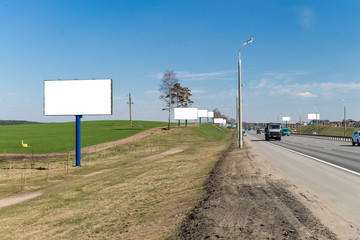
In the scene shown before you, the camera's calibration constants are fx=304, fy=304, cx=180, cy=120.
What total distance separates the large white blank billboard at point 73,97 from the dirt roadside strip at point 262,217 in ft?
62.2

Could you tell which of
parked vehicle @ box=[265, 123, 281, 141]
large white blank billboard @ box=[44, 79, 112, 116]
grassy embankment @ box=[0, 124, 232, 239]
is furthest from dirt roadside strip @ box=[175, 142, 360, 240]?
parked vehicle @ box=[265, 123, 281, 141]

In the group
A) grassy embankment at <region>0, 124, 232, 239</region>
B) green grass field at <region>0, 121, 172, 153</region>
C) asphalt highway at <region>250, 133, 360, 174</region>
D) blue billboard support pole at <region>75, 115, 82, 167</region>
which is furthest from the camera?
green grass field at <region>0, 121, 172, 153</region>

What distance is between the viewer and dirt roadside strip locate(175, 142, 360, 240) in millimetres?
5007

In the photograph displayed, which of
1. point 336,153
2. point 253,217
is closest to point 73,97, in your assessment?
point 336,153

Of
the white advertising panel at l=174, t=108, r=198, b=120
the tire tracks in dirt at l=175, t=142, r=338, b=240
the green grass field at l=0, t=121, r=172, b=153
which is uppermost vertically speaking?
the white advertising panel at l=174, t=108, r=198, b=120

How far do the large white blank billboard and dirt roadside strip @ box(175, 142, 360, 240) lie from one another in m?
19.0

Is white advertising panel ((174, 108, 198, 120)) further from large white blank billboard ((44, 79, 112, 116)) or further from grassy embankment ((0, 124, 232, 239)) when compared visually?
grassy embankment ((0, 124, 232, 239))

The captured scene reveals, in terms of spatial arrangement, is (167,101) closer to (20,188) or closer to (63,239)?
(20,188)

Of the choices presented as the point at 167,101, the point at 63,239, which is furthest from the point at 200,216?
the point at 167,101

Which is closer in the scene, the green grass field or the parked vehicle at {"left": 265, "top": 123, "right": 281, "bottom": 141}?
the green grass field

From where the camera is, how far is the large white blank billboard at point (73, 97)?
2562cm

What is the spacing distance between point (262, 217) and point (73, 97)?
22.7 meters

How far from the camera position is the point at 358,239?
4.77 meters

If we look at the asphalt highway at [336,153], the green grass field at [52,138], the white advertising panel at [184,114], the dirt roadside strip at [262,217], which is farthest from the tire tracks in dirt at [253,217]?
the white advertising panel at [184,114]
